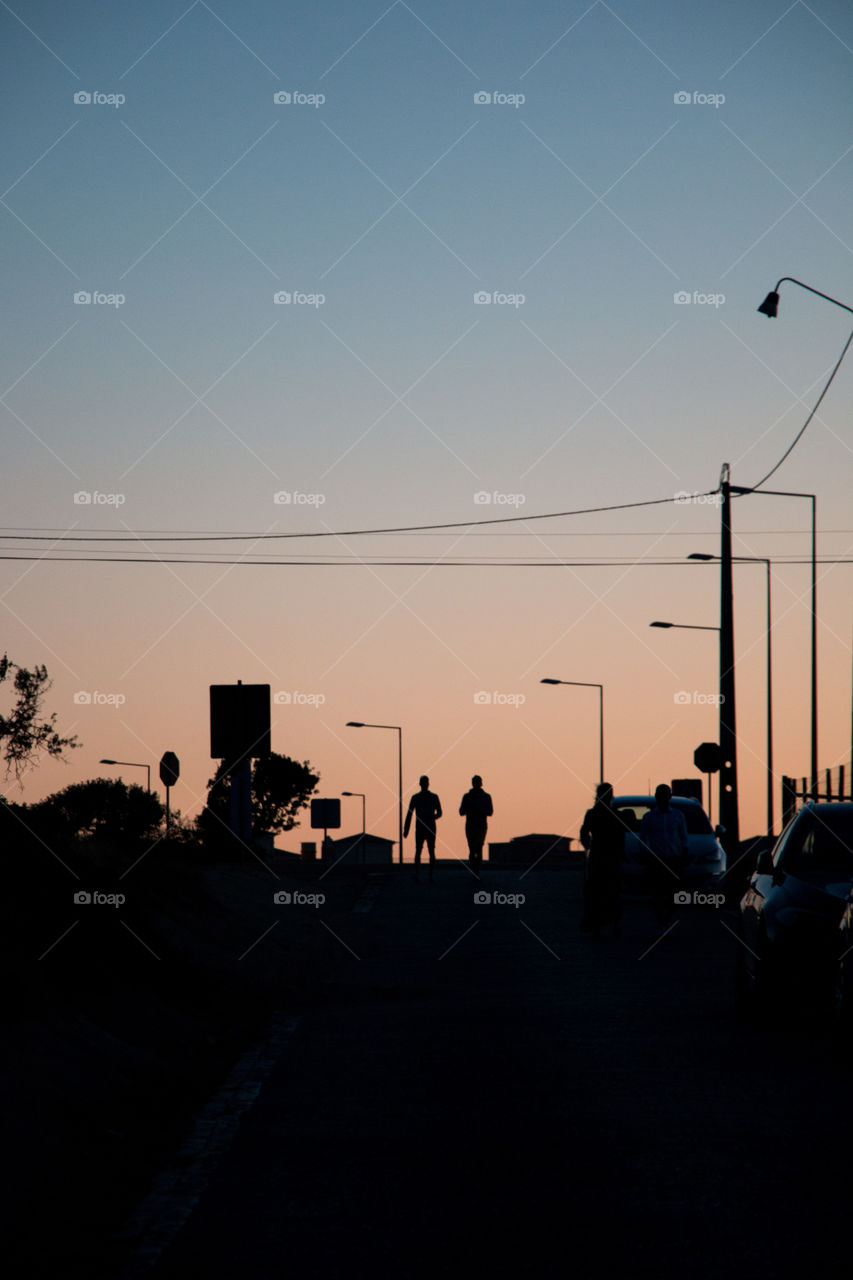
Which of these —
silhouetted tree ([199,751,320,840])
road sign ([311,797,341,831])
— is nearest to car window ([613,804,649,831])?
road sign ([311,797,341,831])

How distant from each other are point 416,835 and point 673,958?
590 inches

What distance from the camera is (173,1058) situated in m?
11.5

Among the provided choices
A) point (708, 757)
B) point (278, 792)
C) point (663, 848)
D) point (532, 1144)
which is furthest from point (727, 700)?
point (278, 792)

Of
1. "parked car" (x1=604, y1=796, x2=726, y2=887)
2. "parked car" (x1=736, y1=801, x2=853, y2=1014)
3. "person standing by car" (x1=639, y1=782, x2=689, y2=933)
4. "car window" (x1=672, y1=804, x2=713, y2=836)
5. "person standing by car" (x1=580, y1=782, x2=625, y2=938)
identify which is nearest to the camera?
"parked car" (x1=736, y1=801, x2=853, y2=1014)

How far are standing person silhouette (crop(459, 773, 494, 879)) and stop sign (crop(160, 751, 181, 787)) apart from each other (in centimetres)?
848

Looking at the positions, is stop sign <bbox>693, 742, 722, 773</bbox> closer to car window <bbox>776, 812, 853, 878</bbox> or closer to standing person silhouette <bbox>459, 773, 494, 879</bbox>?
standing person silhouette <bbox>459, 773, 494, 879</bbox>

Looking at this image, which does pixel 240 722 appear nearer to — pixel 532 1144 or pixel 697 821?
pixel 697 821

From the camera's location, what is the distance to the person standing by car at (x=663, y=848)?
22188 mm

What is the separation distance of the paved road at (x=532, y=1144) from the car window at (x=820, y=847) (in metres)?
1.28

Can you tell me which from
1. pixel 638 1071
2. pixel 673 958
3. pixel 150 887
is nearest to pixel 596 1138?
pixel 638 1071

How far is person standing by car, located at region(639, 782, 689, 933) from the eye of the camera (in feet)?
72.8

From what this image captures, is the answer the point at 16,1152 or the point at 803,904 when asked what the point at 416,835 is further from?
the point at 16,1152

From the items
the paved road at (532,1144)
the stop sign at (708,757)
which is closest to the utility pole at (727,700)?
the stop sign at (708,757)

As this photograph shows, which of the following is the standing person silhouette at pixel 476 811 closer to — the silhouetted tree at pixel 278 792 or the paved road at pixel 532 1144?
the paved road at pixel 532 1144
